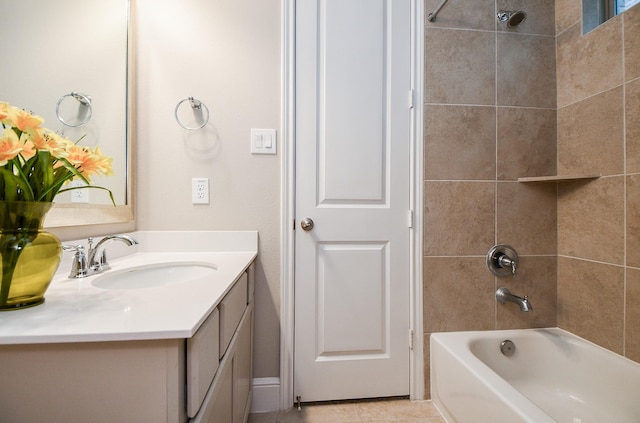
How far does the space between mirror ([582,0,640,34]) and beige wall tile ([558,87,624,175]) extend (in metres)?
0.37

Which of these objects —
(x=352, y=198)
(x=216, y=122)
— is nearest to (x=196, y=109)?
(x=216, y=122)

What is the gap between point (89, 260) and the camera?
0.89m

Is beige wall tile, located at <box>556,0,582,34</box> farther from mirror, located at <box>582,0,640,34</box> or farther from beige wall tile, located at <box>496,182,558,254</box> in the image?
beige wall tile, located at <box>496,182,558,254</box>

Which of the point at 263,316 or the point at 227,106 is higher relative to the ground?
the point at 227,106

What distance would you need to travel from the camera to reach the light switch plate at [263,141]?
4.42ft

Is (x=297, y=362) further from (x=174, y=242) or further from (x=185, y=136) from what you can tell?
(x=185, y=136)

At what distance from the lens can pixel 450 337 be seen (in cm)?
132

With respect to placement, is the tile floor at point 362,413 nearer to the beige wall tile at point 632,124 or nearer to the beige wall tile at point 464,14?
the beige wall tile at point 632,124

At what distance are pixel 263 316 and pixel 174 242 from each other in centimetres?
56

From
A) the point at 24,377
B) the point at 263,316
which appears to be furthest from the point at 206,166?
the point at 24,377

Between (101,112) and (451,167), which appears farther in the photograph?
(451,167)

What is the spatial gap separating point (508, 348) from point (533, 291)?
331 mm

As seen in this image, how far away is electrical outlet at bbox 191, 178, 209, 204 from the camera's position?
4.36 feet

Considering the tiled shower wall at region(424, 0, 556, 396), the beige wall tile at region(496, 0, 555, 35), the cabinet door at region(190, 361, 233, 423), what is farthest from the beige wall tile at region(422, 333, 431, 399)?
the beige wall tile at region(496, 0, 555, 35)
